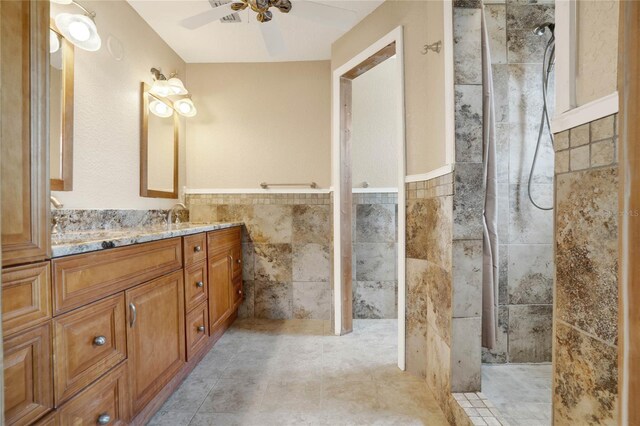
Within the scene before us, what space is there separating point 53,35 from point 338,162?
1.87 meters

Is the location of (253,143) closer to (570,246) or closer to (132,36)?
(132,36)

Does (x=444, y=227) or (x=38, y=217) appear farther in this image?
(x=444, y=227)

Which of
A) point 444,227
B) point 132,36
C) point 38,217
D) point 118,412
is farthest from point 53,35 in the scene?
point 444,227

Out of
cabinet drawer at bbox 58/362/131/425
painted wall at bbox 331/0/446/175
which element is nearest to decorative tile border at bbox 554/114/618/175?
painted wall at bbox 331/0/446/175

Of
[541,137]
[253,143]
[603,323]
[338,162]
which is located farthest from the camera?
[253,143]

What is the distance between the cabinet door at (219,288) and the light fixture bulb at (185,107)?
1304 mm

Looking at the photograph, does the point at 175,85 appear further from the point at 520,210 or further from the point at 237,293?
the point at 520,210

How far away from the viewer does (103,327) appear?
1.10 m

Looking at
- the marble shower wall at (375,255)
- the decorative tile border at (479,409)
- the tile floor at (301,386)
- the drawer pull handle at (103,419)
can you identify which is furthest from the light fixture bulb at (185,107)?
the decorative tile border at (479,409)

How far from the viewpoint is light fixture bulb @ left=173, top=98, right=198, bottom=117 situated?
103 inches

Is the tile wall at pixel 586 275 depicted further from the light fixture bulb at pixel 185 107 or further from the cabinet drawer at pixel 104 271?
the light fixture bulb at pixel 185 107

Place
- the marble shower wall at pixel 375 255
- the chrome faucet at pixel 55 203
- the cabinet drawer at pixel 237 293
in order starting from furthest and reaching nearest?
the marble shower wall at pixel 375 255, the cabinet drawer at pixel 237 293, the chrome faucet at pixel 55 203

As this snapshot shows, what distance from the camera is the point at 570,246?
2.65ft

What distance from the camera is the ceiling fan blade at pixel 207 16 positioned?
63.2 inches
